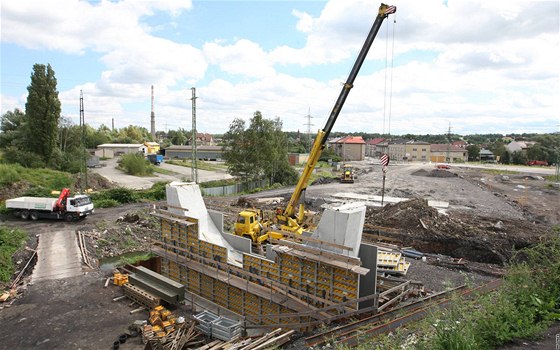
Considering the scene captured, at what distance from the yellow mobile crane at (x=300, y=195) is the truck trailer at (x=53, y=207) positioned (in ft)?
48.9

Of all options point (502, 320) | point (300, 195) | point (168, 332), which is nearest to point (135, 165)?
point (300, 195)

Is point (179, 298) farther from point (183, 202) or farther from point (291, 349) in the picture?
point (291, 349)

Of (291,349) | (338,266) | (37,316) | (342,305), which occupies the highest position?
(338,266)

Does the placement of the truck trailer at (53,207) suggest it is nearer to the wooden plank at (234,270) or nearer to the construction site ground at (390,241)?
the construction site ground at (390,241)

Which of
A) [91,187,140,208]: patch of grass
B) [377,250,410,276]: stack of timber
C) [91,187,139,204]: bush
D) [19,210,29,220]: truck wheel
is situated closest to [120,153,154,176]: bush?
[91,187,140,208]: patch of grass

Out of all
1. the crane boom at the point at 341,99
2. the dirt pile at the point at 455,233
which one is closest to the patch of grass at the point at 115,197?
the crane boom at the point at 341,99

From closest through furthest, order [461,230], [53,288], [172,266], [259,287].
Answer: [259,287], [53,288], [172,266], [461,230]

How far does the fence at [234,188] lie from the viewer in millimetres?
41931

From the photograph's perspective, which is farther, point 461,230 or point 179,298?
point 461,230

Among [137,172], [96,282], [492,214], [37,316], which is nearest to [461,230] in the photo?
Answer: [492,214]

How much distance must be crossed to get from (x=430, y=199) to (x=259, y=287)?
2971 centimetres

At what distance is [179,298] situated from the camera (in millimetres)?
14320

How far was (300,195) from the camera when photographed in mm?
18781

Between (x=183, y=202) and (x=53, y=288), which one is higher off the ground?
(x=183, y=202)
